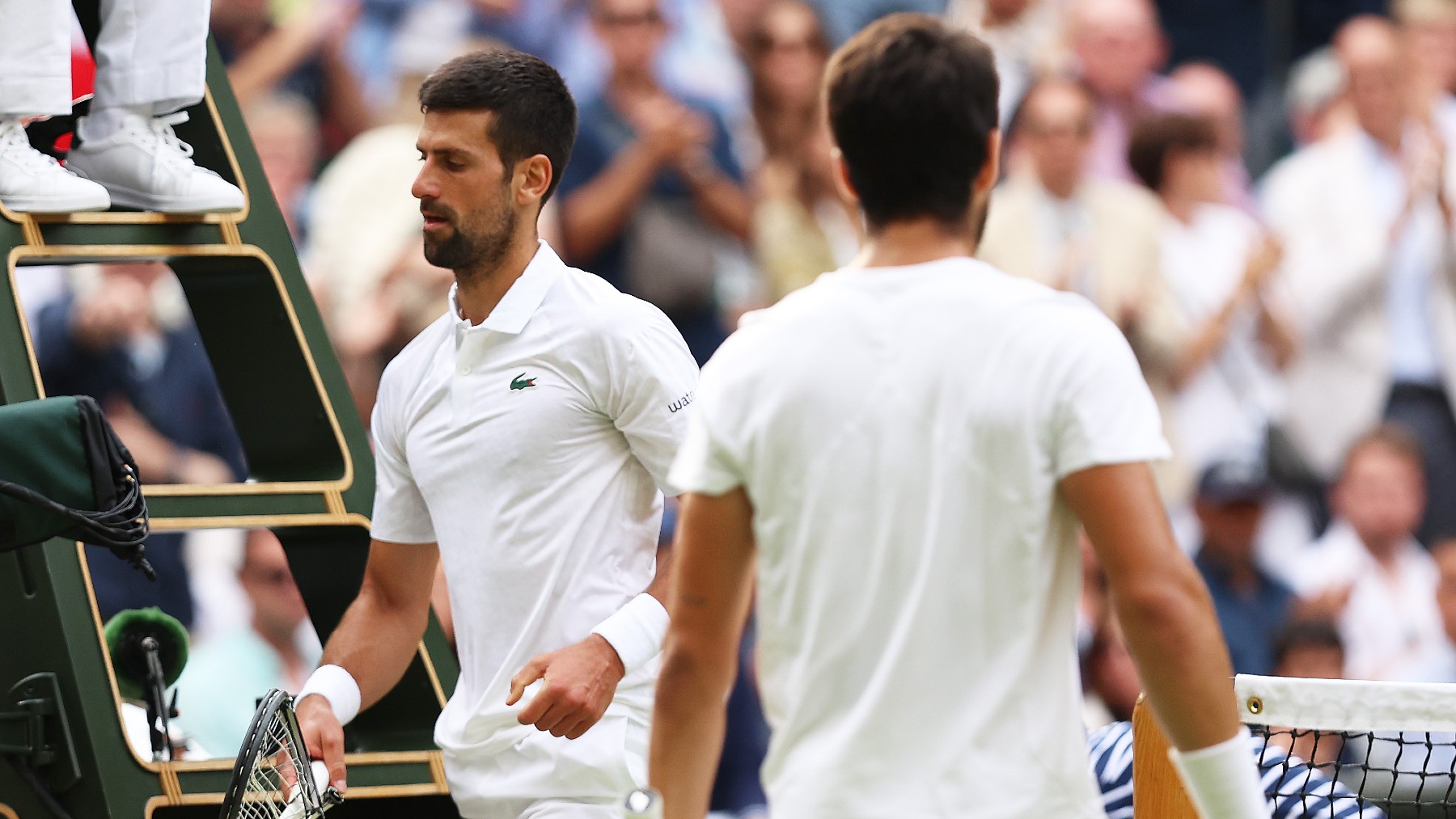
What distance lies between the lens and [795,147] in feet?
23.8

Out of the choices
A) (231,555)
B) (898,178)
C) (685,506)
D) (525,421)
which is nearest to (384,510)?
(525,421)

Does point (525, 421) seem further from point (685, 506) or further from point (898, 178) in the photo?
point (898, 178)

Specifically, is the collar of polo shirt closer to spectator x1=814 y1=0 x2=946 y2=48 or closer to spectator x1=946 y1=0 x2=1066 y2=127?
spectator x1=814 y1=0 x2=946 y2=48

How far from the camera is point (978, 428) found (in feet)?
6.41

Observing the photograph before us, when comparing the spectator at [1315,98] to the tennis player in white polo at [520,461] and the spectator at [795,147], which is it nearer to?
the spectator at [795,147]

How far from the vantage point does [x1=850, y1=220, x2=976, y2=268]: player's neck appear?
203 centimetres

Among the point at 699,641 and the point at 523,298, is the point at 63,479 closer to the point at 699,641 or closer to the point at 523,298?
the point at 523,298

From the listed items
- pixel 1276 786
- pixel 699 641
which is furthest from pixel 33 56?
pixel 1276 786

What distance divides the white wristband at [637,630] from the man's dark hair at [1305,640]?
4.94 m

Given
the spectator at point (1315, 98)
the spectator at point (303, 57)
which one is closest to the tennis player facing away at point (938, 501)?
the spectator at point (303, 57)

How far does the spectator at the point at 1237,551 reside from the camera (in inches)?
300

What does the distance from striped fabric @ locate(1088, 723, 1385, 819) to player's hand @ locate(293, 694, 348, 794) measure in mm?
1166

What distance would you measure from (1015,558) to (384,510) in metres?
1.50

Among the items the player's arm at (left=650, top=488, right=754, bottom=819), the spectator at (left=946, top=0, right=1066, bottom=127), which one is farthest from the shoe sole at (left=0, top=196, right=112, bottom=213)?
the spectator at (left=946, top=0, right=1066, bottom=127)
